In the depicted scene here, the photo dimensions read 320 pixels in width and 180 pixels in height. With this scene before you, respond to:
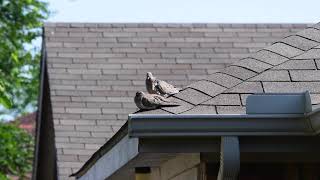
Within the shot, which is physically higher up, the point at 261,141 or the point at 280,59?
the point at 280,59

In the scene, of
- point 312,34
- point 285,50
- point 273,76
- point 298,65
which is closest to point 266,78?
point 273,76

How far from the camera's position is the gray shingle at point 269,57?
269 inches

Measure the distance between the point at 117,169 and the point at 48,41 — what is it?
31.0 feet

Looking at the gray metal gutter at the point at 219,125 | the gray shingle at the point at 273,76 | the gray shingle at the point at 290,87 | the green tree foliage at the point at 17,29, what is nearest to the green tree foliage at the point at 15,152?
the green tree foliage at the point at 17,29

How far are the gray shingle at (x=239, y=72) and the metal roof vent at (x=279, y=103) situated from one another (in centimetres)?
55

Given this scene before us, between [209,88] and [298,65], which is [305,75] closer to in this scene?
[298,65]

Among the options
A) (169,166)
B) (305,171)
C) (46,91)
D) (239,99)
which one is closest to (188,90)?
(239,99)

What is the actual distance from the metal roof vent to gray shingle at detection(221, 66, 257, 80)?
0.55m

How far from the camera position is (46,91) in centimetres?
1769

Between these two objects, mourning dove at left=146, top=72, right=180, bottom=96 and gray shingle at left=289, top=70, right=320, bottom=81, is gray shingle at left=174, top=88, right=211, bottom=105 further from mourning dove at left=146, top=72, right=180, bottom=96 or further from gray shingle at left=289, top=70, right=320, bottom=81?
gray shingle at left=289, top=70, right=320, bottom=81

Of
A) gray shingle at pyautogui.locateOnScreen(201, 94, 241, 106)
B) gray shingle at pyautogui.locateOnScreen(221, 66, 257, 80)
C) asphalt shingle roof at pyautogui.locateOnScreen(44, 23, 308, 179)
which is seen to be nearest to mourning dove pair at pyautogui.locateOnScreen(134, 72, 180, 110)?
gray shingle at pyautogui.locateOnScreen(201, 94, 241, 106)

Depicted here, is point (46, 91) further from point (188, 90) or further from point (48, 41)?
point (188, 90)

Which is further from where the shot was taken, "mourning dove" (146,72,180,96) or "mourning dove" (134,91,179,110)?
"mourning dove" (146,72,180,96)

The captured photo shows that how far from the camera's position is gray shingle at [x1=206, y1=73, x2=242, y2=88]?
259 inches
